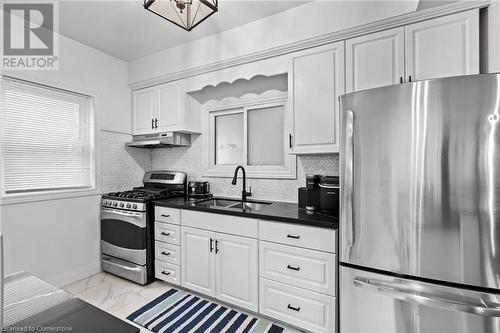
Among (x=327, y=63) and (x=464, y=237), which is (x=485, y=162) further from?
(x=327, y=63)

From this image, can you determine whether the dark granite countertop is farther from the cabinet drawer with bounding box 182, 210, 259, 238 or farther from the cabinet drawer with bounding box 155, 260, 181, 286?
the cabinet drawer with bounding box 155, 260, 181, 286

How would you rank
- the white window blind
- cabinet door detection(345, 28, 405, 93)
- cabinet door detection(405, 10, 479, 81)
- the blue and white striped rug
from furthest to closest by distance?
1. the white window blind
2. the blue and white striped rug
3. cabinet door detection(345, 28, 405, 93)
4. cabinet door detection(405, 10, 479, 81)

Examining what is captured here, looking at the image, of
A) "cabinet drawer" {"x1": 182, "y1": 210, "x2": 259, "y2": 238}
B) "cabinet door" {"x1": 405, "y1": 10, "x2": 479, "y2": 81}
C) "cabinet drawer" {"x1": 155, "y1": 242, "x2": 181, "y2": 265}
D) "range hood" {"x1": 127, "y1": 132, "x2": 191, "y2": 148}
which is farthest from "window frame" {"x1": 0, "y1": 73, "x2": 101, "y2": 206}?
"cabinet door" {"x1": 405, "y1": 10, "x2": 479, "y2": 81}

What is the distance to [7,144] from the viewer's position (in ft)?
8.15

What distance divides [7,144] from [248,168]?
2.42 m

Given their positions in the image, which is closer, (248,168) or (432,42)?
(432,42)

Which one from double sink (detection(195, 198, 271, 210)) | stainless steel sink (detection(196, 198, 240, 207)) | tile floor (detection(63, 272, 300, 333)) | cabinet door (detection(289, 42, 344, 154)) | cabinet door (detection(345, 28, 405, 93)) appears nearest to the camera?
cabinet door (detection(345, 28, 405, 93))

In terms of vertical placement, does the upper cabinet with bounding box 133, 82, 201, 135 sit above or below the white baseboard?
above

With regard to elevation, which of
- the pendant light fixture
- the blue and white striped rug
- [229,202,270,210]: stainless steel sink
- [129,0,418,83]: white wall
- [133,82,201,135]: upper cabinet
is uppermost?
[129,0,418,83]: white wall

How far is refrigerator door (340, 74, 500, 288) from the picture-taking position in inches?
51.1

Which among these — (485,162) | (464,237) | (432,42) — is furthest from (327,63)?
(464,237)

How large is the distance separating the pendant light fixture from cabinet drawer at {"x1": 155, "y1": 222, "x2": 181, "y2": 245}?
1882mm

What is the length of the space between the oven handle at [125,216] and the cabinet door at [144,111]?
3.61 feet

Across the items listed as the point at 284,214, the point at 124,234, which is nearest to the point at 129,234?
the point at 124,234
